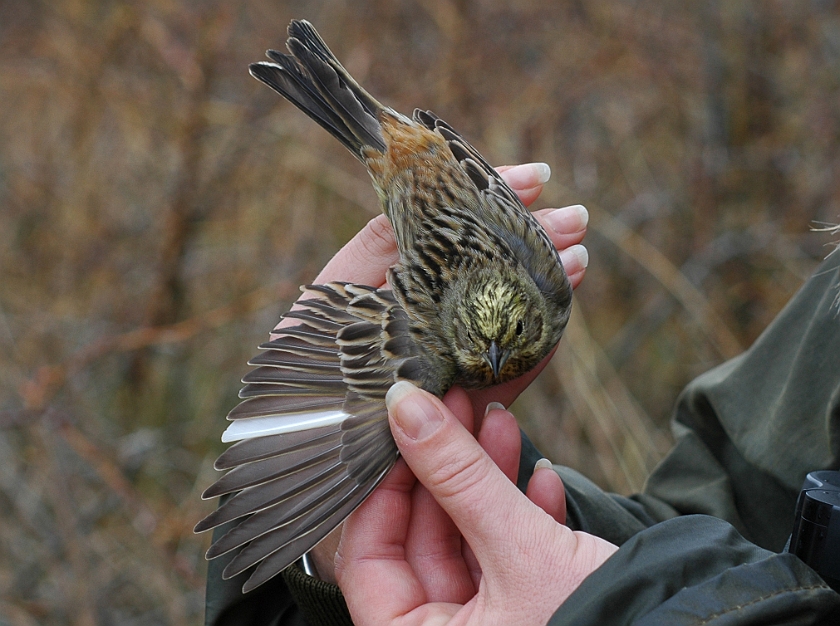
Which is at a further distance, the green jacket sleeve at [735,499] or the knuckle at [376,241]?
the knuckle at [376,241]

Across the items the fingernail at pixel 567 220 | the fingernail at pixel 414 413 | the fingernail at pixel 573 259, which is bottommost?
the fingernail at pixel 414 413

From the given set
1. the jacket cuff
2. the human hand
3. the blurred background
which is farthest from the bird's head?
the blurred background

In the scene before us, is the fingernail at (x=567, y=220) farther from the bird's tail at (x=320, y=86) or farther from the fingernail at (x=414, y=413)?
the fingernail at (x=414, y=413)

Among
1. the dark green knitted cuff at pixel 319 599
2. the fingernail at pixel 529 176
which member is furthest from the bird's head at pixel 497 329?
the dark green knitted cuff at pixel 319 599

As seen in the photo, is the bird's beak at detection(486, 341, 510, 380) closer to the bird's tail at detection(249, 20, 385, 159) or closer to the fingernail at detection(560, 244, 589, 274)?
the fingernail at detection(560, 244, 589, 274)

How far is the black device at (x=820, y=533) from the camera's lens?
1.32 m

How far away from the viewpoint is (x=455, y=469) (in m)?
1.60

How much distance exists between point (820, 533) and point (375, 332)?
1275 millimetres

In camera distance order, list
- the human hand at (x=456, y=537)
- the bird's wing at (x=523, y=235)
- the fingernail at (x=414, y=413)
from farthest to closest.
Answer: the bird's wing at (x=523, y=235), the fingernail at (x=414, y=413), the human hand at (x=456, y=537)

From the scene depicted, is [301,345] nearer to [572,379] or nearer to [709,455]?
[709,455]

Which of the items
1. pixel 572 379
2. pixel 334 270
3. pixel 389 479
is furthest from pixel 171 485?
pixel 389 479

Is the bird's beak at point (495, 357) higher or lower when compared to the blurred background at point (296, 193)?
lower

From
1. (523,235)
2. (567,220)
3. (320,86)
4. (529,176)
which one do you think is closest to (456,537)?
(523,235)

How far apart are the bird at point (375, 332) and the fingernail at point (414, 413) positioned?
0.79 feet
